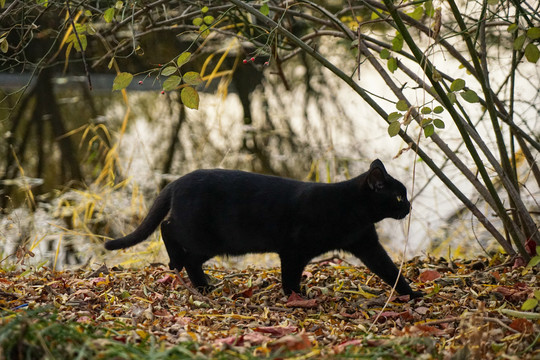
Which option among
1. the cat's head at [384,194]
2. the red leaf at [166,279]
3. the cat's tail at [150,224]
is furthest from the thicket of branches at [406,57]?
Result: the red leaf at [166,279]

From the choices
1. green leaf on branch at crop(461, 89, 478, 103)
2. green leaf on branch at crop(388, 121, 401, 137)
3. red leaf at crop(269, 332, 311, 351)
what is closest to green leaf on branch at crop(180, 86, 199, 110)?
green leaf on branch at crop(388, 121, 401, 137)

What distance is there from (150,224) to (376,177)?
1241 mm

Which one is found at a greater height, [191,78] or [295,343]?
[191,78]

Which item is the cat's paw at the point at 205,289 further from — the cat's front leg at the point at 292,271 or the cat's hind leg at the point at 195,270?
the cat's front leg at the point at 292,271

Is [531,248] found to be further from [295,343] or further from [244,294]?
[295,343]

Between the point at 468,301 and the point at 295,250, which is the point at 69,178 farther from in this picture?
the point at 468,301

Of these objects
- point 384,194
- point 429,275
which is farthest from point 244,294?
point 429,275

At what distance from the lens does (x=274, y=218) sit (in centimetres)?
334

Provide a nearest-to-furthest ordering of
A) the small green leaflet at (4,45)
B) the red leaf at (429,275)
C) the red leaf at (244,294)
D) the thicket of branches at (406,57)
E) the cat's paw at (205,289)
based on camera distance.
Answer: the thicket of branches at (406,57) → the small green leaflet at (4,45) → the red leaf at (244,294) → the cat's paw at (205,289) → the red leaf at (429,275)

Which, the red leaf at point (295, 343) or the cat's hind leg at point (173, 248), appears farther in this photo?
the cat's hind leg at point (173, 248)

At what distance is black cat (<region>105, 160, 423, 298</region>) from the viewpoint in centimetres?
332

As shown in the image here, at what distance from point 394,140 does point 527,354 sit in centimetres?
409

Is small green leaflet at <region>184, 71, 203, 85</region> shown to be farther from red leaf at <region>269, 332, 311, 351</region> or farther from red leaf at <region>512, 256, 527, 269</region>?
red leaf at <region>512, 256, 527, 269</region>

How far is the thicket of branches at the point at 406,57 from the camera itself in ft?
8.57
